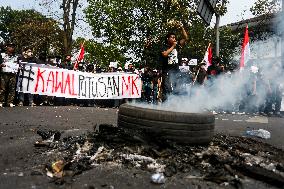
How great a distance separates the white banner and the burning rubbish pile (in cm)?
834

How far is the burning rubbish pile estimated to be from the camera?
430 centimetres

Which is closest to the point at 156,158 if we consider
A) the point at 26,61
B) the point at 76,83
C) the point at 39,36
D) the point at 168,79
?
the point at 168,79

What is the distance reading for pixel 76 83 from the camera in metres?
15.4

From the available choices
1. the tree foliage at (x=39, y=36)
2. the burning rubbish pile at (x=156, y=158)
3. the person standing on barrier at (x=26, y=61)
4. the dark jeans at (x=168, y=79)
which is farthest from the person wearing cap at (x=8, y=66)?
the tree foliage at (x=39, y=36)

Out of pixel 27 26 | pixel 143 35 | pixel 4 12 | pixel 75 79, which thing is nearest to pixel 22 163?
pixel 75 79

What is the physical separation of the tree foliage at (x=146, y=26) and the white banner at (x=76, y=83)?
13.4 metres

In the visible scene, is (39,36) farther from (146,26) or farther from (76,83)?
(76,83)

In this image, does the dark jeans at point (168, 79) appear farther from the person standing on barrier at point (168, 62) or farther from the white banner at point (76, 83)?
the white banner at point (76, 83)

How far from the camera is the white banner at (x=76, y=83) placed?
13.8 m

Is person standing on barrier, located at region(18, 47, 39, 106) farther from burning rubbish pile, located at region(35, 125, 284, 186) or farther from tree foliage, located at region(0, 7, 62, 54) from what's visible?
tree foliage, located at region(0, 7, 62, 54)

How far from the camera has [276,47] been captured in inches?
613

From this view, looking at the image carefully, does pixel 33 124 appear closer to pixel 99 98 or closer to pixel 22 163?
pixel 22 163

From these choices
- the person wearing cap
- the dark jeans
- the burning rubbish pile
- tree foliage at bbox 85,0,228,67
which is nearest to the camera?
the burning rubbish pile

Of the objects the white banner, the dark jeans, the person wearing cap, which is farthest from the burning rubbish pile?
the white banner
